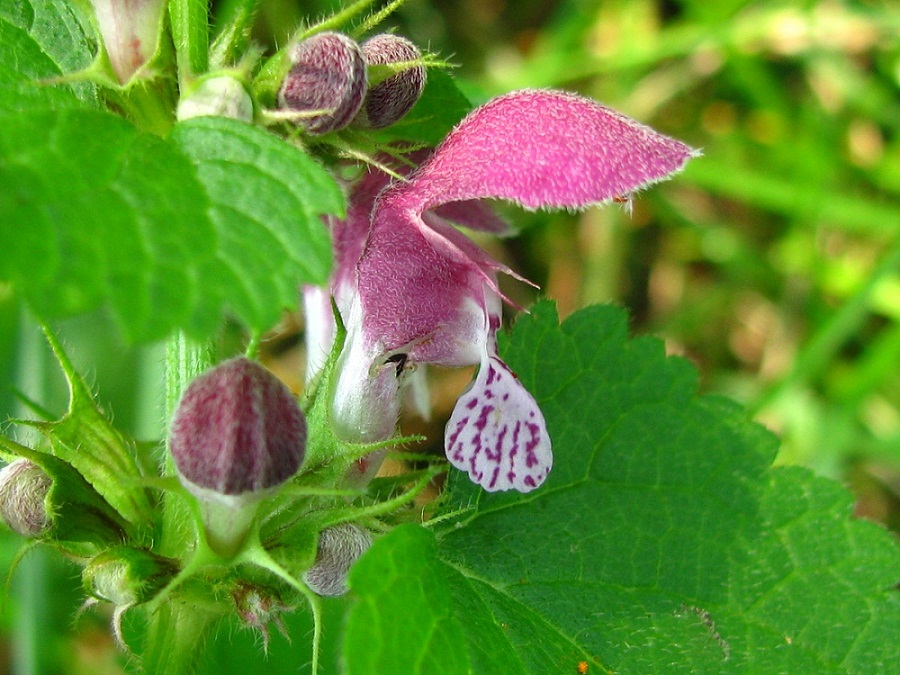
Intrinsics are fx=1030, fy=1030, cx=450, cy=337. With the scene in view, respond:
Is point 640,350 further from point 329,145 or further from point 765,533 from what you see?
point 329,145

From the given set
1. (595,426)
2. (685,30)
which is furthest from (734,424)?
(685,30)

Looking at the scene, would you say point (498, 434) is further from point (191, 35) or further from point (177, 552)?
point (191, 35)

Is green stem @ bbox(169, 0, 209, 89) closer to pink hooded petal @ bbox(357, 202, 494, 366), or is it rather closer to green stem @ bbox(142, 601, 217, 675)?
pink hooded petal @ bbox(357, 202, 494, 366)

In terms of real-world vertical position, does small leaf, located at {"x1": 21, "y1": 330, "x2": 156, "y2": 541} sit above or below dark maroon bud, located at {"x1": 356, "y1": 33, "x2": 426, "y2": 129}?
below

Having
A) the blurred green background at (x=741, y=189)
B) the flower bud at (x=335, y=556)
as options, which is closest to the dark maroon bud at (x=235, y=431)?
the flower bud at (x=335, y=556)

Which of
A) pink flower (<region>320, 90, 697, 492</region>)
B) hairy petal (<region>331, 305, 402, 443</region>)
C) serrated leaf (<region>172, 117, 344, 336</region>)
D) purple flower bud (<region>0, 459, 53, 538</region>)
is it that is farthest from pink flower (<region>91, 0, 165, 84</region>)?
purple flower bud (<region>0, 459, 53, 538</region>)

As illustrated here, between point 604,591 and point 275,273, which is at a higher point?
point 275,273
